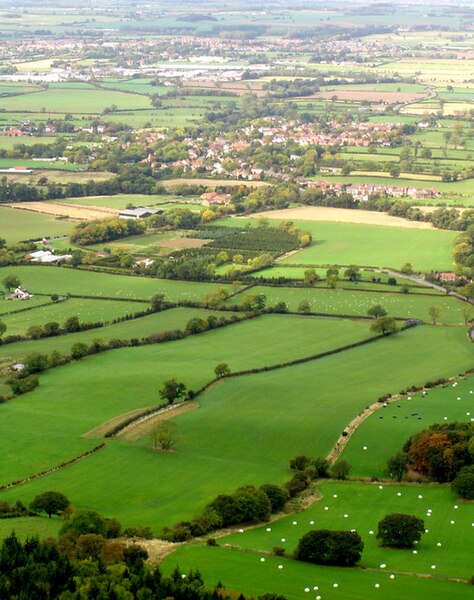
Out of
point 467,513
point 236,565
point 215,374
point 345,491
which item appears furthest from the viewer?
point 215,374

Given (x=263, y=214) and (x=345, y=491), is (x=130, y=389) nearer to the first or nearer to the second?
(x=345, y=491)

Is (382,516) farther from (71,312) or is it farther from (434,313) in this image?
(71,312)

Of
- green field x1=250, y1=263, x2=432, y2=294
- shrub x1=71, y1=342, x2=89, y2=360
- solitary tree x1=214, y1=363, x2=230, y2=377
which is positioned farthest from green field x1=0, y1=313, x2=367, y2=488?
green field x1=250, y1=263, x2=432, y2=294

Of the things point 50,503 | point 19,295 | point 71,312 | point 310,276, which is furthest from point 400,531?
point 19,295

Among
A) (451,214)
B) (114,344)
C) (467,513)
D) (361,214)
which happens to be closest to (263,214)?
(361,214)

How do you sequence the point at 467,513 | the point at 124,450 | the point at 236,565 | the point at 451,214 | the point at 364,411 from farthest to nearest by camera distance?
1. the point at 451,214
2. the point at 364,411
3. the point at 124,450
4. the point at 467,513
5. the point at 236,565

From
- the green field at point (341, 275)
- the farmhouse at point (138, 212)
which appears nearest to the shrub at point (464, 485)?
the green field at point (341, 275)

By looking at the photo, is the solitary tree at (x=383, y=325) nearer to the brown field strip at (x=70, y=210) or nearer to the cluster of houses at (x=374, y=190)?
the brown field strip at (x=70, y=210)
